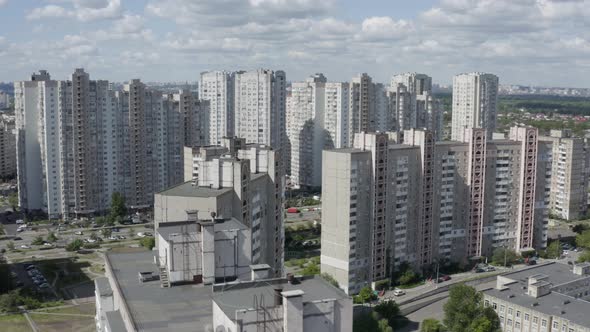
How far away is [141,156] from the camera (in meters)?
64.7

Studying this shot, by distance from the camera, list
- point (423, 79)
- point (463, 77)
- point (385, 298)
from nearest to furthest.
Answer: point (385, 298) < point (463, 77) < point (423, 79)

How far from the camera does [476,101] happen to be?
3656 inches

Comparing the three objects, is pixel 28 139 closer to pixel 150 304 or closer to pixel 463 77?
pixel 150 304

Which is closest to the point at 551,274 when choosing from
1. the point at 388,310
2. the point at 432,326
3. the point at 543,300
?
the point at 543,300

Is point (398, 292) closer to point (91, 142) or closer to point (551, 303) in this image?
point (551, 303)

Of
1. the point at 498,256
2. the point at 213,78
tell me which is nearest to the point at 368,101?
the point at 213,78

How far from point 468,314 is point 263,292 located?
61.4 ft

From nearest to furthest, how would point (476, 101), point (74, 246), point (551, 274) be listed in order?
1. point (551, 274)
2. point (74, 246)
3. point (476, 101)

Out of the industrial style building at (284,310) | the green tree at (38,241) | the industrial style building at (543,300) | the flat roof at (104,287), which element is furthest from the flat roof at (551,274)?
the green tree at (38,241)

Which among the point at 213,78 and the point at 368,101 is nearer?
the point at 368,101

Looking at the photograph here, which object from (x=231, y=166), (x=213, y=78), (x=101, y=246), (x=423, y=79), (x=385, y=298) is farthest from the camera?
(x=423, y=79)

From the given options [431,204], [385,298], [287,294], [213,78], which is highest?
[213,78]

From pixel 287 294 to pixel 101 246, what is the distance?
41.5 meters

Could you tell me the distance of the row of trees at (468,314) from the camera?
30222mm
